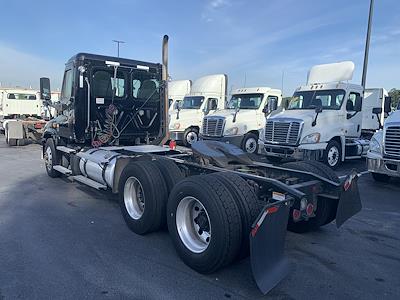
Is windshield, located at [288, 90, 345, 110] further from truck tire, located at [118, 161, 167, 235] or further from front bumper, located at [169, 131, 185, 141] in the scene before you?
truck tire, located at [118, 161, 167, 235]

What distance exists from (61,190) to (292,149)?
22.0 ft

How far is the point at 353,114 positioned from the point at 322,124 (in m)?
1.62

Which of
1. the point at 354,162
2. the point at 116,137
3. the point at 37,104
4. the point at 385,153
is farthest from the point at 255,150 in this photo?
the point at 37,104

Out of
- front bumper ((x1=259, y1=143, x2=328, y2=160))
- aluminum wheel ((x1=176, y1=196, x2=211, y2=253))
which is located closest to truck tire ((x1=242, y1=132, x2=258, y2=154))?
front bumper ((x1=259, y1=143, x2=328, y2=160))

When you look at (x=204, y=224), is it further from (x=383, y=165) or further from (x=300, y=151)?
(x=300, y=151)

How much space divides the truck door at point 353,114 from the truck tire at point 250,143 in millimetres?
3853

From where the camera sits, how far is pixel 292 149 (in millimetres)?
10938

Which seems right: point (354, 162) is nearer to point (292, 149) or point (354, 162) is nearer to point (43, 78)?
point (292, 149)

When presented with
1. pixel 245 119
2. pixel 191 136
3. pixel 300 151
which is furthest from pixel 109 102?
pixel 191 136

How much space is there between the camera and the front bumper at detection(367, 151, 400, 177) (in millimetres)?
8109

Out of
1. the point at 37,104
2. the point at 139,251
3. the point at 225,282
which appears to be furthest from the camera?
the point at 37,104

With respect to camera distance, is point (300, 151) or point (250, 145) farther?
point (250, 145)

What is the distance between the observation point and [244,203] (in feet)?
11.8

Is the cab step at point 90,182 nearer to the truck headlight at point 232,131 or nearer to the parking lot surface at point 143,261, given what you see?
the parking lot surface at point 143,261
